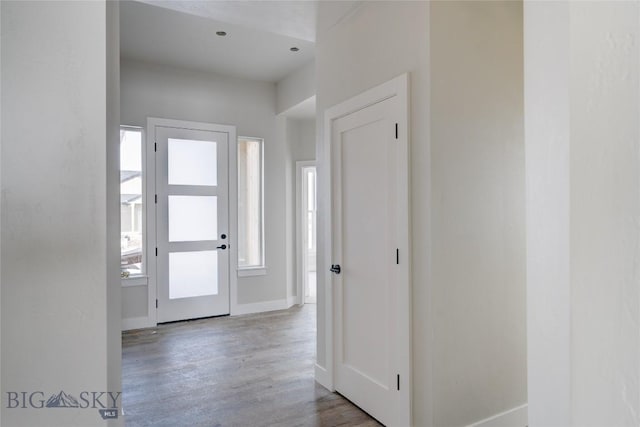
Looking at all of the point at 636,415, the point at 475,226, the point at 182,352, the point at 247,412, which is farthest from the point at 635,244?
the point at 182,352

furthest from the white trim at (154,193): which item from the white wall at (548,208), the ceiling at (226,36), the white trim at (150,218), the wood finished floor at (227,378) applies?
the white wall at (548,208)

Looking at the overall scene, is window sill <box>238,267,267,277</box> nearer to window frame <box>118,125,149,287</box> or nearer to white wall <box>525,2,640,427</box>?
window frame <box>118,125,149,287</box>

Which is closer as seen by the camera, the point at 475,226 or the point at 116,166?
the point at 116,166

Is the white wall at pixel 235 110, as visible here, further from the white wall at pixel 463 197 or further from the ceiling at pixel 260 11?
the white wall at pixel 463 197

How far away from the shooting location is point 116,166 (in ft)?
2.76

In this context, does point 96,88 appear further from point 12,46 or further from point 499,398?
point 499,398

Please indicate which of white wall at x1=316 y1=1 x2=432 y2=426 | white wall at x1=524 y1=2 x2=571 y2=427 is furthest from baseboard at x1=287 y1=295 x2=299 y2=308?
white wall at x1=524 y1=2 x2=571 y2=427

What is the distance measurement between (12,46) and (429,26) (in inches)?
73.1

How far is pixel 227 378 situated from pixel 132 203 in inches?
99.0

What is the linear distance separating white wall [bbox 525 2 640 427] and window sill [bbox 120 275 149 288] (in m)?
4.49

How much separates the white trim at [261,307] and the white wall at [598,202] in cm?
460

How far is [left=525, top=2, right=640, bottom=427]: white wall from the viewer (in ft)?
1.90

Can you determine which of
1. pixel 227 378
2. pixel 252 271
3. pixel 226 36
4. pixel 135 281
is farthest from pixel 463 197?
pixel 135 281

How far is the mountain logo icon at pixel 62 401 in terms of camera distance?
72cm
